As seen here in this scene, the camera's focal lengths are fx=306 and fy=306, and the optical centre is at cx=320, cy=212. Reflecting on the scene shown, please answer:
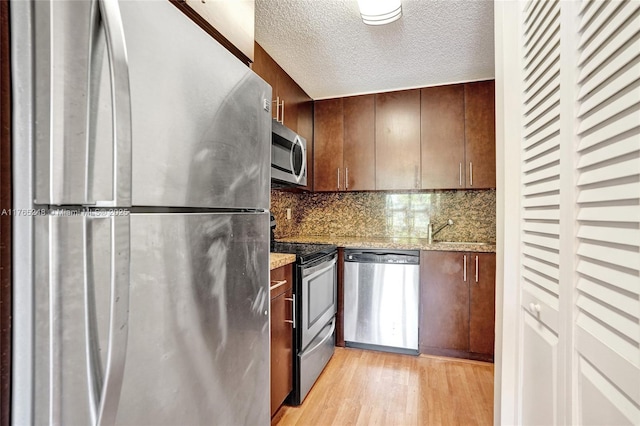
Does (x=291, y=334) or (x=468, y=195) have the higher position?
(x=468, y=195)

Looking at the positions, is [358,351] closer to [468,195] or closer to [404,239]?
[404,239]

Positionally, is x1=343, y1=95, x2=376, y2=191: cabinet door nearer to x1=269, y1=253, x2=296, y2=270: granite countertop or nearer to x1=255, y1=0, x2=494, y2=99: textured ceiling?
x1=255, y1=0, x2=494, y2=99: textured ceiling

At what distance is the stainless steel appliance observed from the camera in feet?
5.87

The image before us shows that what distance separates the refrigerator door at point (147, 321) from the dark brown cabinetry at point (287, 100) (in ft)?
4.60

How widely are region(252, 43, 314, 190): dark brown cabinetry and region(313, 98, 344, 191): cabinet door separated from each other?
0.06m

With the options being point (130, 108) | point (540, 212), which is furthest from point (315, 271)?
point (130, 108)

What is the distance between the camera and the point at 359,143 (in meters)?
2.91

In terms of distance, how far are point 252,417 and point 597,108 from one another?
4.37 ft

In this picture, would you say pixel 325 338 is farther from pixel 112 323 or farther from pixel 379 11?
pixel 379 11

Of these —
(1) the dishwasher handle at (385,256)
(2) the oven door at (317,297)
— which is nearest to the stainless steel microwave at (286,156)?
(2) the oven door at (317,297)

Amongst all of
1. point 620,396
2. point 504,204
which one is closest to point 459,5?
point 504,204

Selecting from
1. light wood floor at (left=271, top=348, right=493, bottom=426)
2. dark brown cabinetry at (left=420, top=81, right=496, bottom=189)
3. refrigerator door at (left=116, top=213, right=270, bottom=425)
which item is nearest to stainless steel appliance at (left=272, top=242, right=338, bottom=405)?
light wood floor at (left=271, top=348, right=493, bottom=426)

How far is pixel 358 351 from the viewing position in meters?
2.56

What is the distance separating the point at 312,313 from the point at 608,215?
5.28ft
